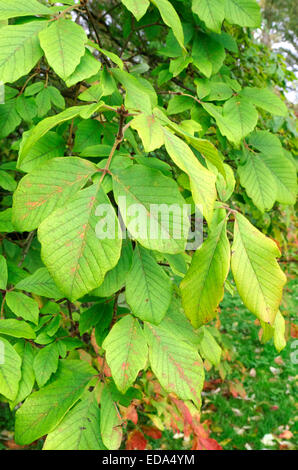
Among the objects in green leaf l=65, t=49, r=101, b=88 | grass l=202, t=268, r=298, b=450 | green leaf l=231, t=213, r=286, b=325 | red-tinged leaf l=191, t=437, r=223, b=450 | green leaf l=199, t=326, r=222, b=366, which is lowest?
grass l=202, t=268, r=298, b=450

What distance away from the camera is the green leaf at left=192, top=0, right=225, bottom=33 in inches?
41.8

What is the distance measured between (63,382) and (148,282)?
29 cm

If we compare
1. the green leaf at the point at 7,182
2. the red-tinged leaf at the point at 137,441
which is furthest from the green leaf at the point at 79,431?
the red-tinged leaf at the point at 137,441

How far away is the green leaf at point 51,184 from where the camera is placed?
2.11 feet

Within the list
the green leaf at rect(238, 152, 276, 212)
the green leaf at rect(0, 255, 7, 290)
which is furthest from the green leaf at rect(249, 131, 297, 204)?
the green leaf at rect(0, 255, 7, 290)

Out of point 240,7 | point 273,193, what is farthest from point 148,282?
point 240,7

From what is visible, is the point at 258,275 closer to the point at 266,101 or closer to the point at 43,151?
the point at 43,151

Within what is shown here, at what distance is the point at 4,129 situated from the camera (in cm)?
116

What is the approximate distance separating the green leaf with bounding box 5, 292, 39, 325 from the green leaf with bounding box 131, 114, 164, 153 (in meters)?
0.50

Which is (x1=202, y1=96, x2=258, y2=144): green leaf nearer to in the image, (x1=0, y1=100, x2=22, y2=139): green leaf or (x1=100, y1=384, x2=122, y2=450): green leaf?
(x1=0, y1=100, x2=22, y2=139): green leaf

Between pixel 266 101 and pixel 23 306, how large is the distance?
0.90m

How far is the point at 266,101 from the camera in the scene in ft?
3.89

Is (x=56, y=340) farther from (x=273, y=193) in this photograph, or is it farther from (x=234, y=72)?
(x=234, y=72)

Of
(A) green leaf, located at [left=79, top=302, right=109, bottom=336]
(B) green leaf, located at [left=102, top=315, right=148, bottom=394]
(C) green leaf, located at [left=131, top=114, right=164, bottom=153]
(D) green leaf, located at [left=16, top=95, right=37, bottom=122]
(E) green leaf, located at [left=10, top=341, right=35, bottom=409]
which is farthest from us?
(D) green leaf, located at [left=16, top=95, right=37, bottom=122]
